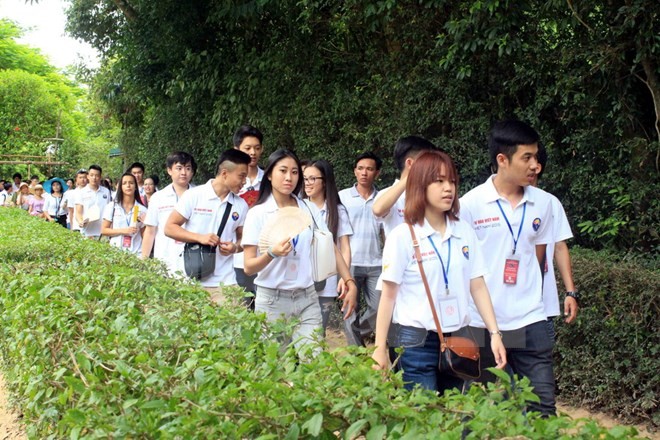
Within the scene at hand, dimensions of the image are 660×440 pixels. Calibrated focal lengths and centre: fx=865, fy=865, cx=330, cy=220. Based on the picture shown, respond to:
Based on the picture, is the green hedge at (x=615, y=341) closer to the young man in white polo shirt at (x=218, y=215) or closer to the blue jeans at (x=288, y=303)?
the blue jeans at (x=288, y=303)

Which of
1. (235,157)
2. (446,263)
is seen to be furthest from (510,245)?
(235,157)

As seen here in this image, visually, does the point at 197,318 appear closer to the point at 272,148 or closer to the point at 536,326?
the point at 536,326

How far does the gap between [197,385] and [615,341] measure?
13.9 feet

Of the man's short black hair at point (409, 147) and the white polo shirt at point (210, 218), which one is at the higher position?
the man's short black hair at point (409, 147)

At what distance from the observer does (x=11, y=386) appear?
5.00m

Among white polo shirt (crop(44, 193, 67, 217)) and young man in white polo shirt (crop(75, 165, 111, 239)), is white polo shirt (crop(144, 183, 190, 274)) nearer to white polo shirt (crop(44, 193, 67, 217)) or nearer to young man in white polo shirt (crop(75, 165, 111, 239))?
young man in white polo shirt (crop(75, 165, 111, 239))

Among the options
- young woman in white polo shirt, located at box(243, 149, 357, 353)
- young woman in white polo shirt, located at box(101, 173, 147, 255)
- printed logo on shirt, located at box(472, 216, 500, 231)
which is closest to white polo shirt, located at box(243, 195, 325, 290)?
young woman in white polo shirt, located at box(243, 149, 357, 353)

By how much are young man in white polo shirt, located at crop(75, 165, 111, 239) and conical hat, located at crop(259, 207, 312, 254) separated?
7.90 m

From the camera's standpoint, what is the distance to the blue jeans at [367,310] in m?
7.17

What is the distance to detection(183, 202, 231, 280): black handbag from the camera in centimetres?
666

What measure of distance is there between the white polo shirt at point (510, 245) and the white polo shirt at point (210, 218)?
8.32 feet

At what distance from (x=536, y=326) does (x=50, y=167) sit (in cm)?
4541

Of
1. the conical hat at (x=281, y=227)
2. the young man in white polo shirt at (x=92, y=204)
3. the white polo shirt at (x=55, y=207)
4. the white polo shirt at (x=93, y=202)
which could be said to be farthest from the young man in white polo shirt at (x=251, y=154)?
the white polo shirt at (x=55, y=207)

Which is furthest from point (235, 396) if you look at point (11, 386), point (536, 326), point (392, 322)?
point (11, 386)
